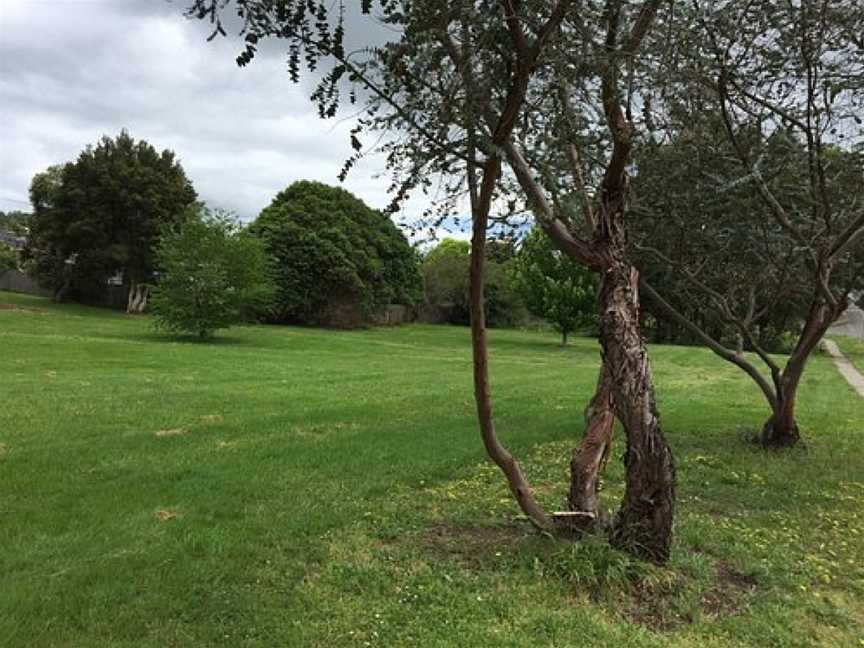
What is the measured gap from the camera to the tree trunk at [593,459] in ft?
14.9

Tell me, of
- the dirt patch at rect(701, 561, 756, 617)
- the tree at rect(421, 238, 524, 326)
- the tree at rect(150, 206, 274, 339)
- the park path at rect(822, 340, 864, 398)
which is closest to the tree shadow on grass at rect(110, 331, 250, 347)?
the tree at rect(150, 206, 274, 339)

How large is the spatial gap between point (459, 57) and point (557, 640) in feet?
9.10

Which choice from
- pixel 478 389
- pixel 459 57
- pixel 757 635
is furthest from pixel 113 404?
pixel 757 635

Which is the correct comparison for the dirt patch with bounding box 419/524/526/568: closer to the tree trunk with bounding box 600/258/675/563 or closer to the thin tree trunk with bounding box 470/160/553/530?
the thin tree trunk with bounding box 470/160/553/530

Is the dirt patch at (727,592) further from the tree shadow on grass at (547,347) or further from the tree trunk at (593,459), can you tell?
the tree shadow on grass at (547,347)

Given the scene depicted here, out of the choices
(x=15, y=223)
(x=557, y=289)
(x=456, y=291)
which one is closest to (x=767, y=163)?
(x=557, y=289)

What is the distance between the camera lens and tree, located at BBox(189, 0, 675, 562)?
3.42 meters

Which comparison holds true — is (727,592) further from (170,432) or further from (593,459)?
(170,432)

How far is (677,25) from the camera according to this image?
16.4 feet

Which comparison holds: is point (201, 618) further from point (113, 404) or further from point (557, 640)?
point (113, 404)

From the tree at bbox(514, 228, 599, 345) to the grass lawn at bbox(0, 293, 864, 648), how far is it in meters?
16.8

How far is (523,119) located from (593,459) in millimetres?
2123

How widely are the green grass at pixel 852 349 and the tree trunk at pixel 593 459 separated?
21.8 meters

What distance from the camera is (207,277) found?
23.0m
